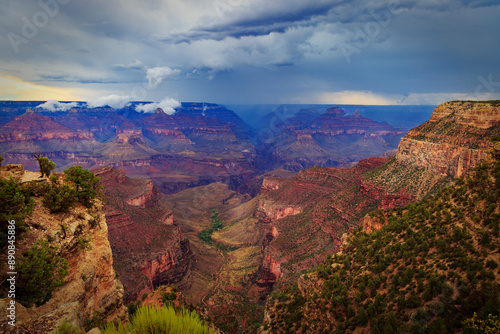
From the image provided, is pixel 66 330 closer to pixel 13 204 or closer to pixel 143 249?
pixel 13 204

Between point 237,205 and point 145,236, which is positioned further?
point 237,205

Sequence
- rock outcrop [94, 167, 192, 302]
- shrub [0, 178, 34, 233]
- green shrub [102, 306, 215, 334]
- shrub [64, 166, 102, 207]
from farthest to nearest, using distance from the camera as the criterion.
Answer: rock outcrop [94, 167, 192, 302], shrub [64, 166, 102, 207], shrub [0, 178, 34, 233], green shrub [102, 306, 215, 334]

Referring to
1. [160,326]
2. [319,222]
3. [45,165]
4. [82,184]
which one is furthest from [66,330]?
[319,222]

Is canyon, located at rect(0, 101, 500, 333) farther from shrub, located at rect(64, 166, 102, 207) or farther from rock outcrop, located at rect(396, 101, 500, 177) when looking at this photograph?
shrub, located at rect(64, 166, 102, 207)

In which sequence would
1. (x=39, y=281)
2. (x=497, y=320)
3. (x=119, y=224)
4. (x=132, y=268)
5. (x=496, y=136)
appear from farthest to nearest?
(x=119, y=224) → (x=132, y=268) → (x=496, y=136) → (x=39, y=281) → (x=497, y=320)

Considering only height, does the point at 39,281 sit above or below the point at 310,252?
above

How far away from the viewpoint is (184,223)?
9994 centimetres

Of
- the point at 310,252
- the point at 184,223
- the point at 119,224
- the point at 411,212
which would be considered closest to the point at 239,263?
the point at 310,252

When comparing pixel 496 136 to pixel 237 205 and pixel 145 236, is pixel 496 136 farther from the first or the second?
pixel 237 205

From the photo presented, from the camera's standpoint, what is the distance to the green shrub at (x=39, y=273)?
506 inches

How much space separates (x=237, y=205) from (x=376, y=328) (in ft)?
347

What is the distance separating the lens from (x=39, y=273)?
43.6 ft

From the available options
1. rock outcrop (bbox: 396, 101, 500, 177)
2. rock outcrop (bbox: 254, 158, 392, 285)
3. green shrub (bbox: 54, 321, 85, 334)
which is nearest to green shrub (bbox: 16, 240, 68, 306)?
green shrub (bbox: 54, 321, 85, 334)

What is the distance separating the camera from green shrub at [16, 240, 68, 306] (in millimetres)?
12844
